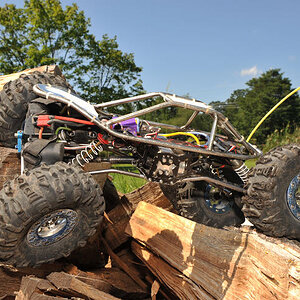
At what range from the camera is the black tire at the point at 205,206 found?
3533 millimetres

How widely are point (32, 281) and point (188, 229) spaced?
4.49 ft

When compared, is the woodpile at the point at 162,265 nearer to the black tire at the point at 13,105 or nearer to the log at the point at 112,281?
the log at the point at 112,281

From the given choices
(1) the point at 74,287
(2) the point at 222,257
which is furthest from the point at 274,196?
(1) the point at 74,287

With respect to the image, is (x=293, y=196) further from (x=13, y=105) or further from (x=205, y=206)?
(x=13, y=105)

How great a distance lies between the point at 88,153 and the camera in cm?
288

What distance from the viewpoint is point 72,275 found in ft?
8.17

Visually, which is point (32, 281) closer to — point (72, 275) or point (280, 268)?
point (72, 275)

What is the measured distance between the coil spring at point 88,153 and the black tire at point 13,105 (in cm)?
82

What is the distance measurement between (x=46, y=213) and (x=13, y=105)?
1497mm

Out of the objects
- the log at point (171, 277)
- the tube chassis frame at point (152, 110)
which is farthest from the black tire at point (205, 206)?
the log at point (171, 277)

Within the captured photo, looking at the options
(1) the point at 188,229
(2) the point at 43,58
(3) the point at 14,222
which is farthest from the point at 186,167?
(2) the point at 43,58

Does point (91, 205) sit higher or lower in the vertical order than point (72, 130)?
lower

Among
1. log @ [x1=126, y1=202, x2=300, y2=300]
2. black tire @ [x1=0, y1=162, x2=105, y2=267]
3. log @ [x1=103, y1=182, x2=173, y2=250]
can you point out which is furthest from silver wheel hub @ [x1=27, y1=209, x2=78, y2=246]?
log @ [x1=103, y1=182, x2=173, y2=250]

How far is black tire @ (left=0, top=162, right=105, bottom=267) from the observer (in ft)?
6.65
